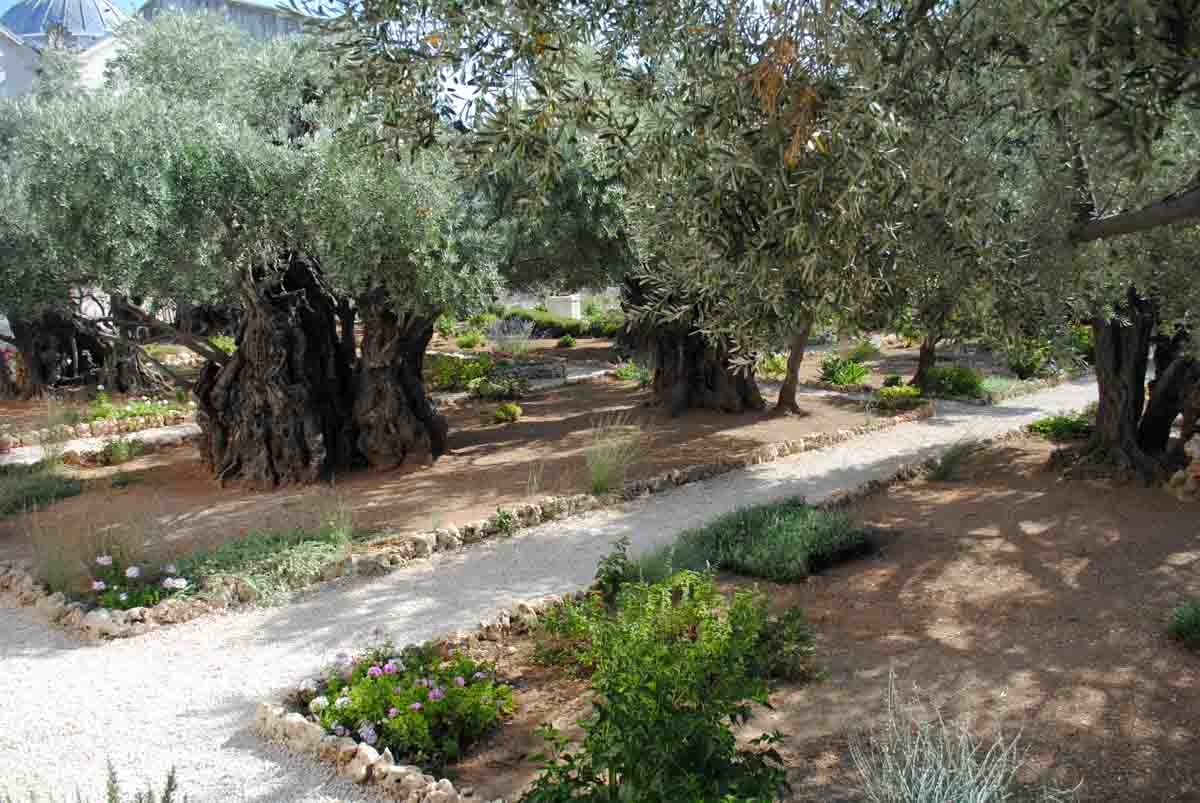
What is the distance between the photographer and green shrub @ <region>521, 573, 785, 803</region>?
3.61 meters

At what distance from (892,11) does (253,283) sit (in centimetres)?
752

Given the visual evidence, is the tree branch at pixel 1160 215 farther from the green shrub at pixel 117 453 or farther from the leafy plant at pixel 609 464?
the green shrub at pixel 117 453

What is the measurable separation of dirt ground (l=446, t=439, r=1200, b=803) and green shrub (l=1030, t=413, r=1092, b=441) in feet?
10.3

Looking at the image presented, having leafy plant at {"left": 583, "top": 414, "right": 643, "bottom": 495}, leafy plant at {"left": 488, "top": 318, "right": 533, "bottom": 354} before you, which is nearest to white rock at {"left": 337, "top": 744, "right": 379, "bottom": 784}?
leafy plant at {"left": 583, "top": 414, "right": 643, "bottom": 495}

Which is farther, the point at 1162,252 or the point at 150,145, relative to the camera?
the point at 150,145

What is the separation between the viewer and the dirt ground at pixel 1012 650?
15.1 ft

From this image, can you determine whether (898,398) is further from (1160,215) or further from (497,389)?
(1160,215)

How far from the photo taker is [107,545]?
8.05 meters

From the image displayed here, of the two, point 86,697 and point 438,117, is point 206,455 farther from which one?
point 438,117

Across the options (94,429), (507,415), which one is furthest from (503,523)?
(94,429)

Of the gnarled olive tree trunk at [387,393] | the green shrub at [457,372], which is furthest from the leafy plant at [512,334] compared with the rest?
the gnarled olive tree trunk at [387,393]

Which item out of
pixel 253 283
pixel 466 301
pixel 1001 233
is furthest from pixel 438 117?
pixel 253 283

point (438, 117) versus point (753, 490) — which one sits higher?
point (438, 117)

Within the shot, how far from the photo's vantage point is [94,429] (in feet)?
49.0
